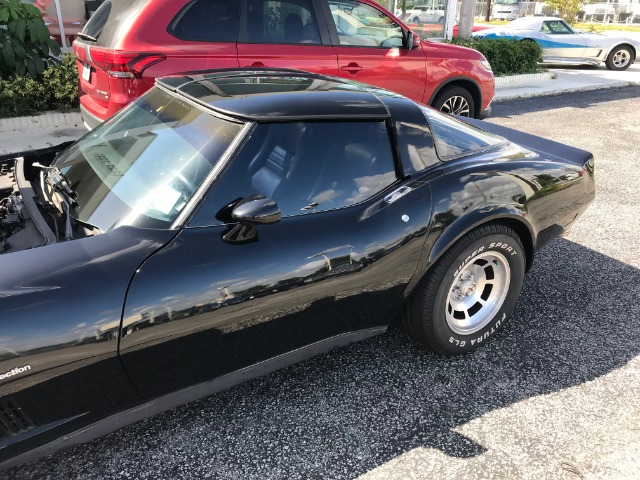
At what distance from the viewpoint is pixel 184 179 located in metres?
2.25

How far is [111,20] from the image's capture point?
5.00 meters

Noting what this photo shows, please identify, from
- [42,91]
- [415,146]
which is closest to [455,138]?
[415,146]

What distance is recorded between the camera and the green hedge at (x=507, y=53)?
1118 centimetres

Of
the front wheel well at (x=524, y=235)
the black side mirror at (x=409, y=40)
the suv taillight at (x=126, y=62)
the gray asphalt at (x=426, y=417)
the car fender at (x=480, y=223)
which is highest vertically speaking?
the black side mirror at (x=409, y=40)

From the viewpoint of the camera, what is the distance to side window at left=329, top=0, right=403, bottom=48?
5.84 m

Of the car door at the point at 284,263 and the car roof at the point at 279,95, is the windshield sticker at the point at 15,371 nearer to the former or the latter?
the car door at the point at 284,263

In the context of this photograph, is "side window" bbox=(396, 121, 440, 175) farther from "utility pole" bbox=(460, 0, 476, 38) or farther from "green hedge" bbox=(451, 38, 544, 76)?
"utility pole" bbox=(460, 0, 476, 38)

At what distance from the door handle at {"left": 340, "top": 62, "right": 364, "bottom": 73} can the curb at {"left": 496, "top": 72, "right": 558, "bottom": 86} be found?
5.97m

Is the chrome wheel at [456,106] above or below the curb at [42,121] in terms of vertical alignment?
above

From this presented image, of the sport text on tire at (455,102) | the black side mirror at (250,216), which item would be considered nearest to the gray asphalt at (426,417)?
the black side mirror at (250,216)

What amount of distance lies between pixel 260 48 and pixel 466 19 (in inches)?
350

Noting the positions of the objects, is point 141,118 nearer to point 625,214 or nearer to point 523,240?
point 523,240

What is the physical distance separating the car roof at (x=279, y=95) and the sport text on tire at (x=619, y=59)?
13.5 m

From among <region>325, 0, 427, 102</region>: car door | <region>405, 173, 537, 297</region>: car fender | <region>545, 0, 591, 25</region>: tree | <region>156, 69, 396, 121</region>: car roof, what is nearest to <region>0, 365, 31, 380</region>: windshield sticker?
<region>156, 69, 396, 121</region>: car roof
